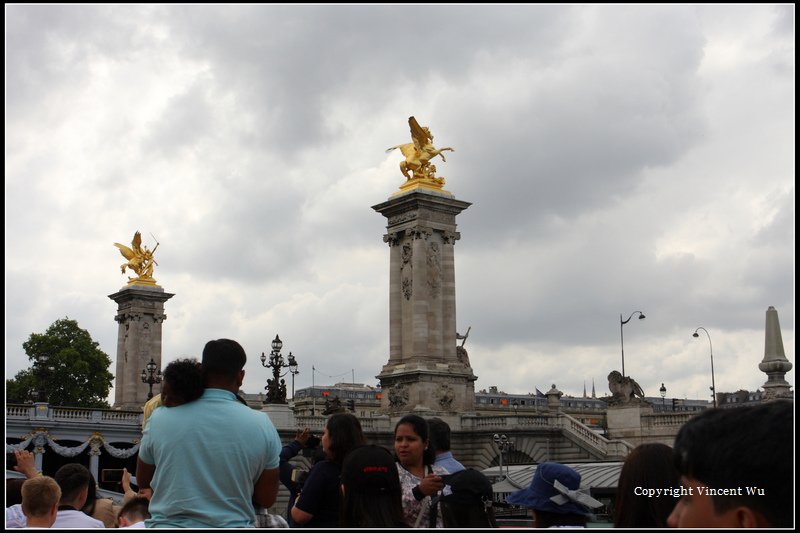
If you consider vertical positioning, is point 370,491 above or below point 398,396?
above

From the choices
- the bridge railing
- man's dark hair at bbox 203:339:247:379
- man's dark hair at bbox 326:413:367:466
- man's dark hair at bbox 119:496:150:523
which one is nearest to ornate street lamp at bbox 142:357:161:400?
the bridge railing

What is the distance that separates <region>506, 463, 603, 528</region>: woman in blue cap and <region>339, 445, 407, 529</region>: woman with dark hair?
89cm

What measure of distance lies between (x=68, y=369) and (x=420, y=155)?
4006cm

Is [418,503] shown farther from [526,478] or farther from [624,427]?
[624,427]

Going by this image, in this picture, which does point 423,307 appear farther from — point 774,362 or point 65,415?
point 774,362

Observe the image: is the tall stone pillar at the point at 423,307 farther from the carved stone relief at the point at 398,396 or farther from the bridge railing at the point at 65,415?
the bridge railing at the point at 65,415

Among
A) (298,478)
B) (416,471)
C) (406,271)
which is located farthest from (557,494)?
(406,271)

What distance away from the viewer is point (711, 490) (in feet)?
12.9

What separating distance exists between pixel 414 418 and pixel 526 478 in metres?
20.4

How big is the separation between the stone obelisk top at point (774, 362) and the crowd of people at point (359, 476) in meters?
27.4

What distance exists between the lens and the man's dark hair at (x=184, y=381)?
6.80 m

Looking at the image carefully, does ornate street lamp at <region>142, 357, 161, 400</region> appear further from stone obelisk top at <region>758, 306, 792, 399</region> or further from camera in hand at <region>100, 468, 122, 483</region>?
stone obelisk top at <region>758, 306, 792, 399</region>

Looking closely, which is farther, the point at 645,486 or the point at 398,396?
the point at 398,396

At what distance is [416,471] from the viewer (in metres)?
8.70
